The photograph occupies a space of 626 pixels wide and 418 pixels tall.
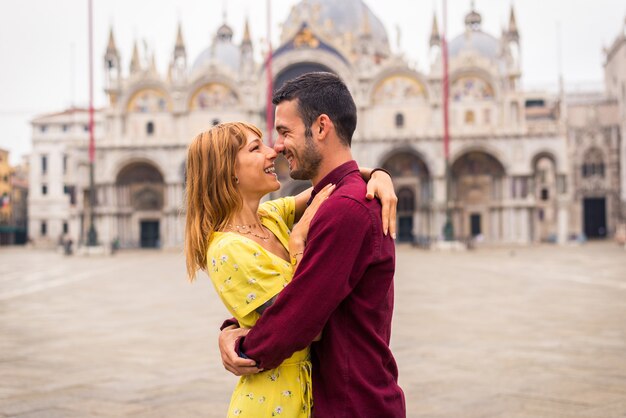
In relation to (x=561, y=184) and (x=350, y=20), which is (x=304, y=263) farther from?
(x=350, y=20)

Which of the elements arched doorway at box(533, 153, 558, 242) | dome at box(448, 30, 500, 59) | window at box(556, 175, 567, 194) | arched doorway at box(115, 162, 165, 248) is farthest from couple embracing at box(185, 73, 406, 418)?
dome at box(448, 30, 500, 59)

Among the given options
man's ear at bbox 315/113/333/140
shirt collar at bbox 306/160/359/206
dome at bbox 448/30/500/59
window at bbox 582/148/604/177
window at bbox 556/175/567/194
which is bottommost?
shirt collar at bbox 306/160/359/206

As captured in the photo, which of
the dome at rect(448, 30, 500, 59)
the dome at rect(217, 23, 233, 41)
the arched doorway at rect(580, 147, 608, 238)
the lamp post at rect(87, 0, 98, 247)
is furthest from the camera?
the dome at rect(217, 23, 233, 41)

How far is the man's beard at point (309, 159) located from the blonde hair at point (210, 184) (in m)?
0.24

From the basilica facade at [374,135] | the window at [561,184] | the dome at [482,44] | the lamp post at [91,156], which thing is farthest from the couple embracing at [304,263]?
the dome at [482,44]

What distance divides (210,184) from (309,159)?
0.38m

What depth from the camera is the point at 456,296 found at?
14570mm

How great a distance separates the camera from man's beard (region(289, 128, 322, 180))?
2.64 metres

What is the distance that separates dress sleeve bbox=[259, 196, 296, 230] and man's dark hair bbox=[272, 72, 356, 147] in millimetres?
595

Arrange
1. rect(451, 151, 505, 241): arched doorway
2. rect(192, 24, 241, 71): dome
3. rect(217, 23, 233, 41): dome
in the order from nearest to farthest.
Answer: rect(451, 151, 505, 241): arched doorway → rect(192, 24, 241, 71): dome → rect(217, 23, 233, 41): dome

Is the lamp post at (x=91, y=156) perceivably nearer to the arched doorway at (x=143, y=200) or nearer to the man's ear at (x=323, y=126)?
the arched doorway at (x=143, y=200)

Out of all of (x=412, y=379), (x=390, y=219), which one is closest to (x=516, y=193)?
(x=412, y=379)

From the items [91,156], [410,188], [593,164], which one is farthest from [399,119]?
[593,164]

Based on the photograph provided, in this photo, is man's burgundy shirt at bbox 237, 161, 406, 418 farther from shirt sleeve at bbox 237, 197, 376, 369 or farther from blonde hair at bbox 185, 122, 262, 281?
blonde hair at bbox 185, 122, 262, 281
